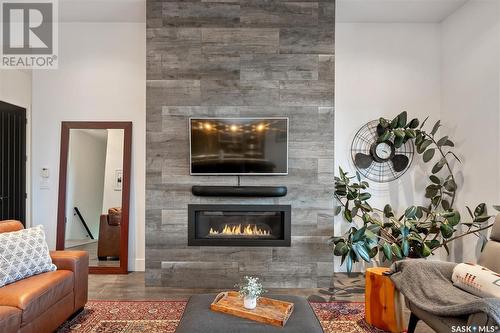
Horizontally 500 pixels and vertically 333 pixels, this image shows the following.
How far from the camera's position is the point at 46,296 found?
87.7 inches

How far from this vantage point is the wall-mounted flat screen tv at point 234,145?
345 cm

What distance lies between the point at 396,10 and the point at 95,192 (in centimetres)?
440

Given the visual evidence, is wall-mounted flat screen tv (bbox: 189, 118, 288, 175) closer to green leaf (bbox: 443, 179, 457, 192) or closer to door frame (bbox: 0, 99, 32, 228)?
green leaf (bbox: 443, 179, 457, 192)

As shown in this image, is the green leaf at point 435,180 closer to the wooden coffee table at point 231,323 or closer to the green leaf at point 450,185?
the green leaf at point 450,185

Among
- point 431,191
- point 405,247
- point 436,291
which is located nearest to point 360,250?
point 405,247

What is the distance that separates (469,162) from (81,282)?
4228mm

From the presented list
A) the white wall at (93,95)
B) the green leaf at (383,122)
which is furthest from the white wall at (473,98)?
the white wall at (93,95)

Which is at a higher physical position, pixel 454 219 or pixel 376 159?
pixel 376 159

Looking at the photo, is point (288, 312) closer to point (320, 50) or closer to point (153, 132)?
point (153, 132)

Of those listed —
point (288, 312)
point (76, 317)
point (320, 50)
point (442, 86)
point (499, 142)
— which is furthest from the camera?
point (442, 86)

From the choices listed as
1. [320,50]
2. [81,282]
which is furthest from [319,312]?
[320,50]

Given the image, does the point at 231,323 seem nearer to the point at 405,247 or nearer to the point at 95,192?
the point at 405,247

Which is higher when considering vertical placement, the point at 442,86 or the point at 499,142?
the point at 442,86

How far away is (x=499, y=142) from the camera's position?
10.2ft
